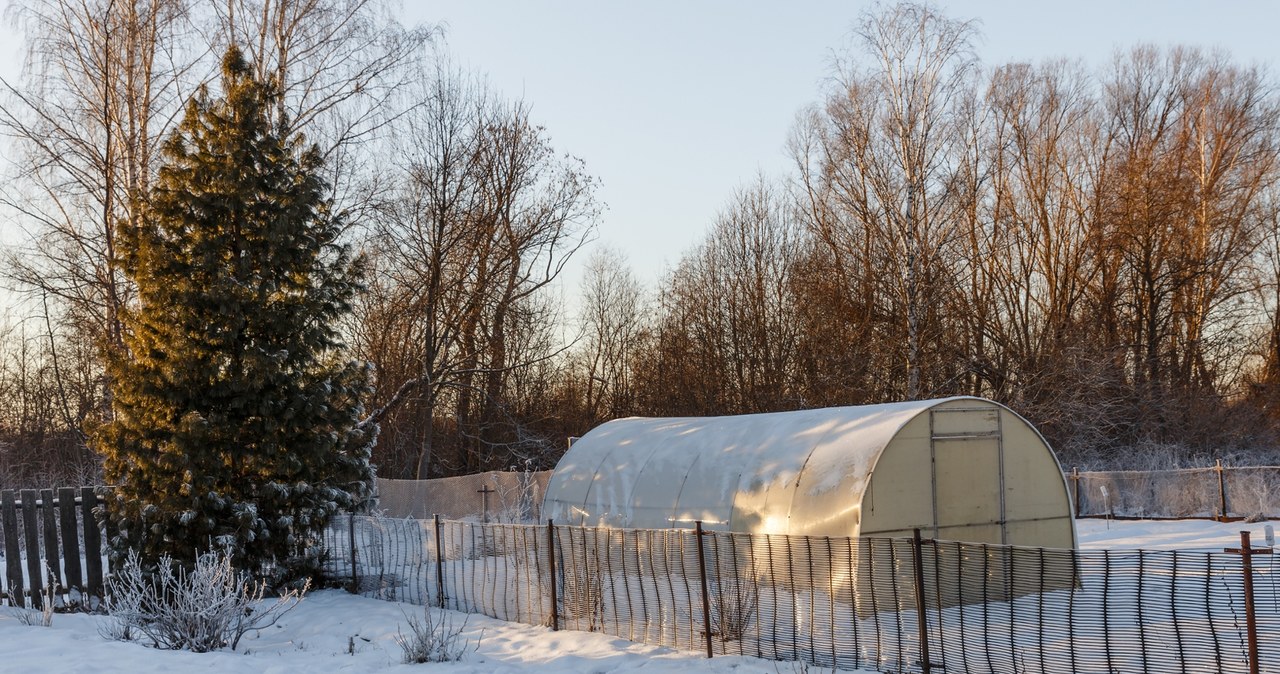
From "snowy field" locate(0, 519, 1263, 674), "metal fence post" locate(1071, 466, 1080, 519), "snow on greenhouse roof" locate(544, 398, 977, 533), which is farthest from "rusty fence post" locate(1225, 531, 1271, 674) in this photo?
"metal fence post" locate(1071, 466, 1080, 519)

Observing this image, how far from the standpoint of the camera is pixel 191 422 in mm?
12859

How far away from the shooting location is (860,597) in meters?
10.2

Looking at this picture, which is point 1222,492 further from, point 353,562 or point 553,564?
point 353,562

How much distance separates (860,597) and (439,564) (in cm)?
514

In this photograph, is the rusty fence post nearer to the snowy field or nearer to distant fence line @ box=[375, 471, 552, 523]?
the snowy field

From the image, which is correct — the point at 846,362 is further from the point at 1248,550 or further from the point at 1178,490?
the point at 1248,550

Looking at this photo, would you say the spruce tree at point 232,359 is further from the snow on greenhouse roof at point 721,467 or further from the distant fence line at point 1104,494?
the distant fence line at point 1104,494

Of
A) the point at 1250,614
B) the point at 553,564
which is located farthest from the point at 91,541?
the point at 1250,614

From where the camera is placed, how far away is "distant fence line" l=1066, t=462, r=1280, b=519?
22016 millimetres

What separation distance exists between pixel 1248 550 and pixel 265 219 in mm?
11950

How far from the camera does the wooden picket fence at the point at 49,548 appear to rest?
1231 centimetres

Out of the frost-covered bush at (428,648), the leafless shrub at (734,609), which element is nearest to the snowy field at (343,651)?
the frost-covered bush at (428,648)

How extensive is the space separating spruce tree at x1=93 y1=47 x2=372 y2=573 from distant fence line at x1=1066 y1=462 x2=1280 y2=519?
50.7 feet

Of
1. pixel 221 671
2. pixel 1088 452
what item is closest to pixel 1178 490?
pixel 1088 452
